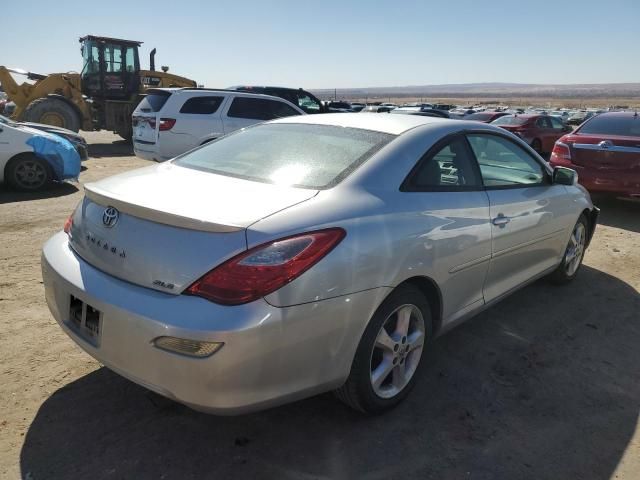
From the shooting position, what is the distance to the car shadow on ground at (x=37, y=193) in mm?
7934

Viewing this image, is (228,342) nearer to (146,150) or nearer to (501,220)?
(501,220)

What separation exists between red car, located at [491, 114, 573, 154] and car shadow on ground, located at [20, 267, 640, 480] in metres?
13.5

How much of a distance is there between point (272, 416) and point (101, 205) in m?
1.40

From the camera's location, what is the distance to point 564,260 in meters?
4.70

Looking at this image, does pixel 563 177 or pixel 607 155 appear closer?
pixel 563 177

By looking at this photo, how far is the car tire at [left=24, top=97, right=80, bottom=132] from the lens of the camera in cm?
1559

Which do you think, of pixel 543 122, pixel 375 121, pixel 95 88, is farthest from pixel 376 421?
pixel 95 88

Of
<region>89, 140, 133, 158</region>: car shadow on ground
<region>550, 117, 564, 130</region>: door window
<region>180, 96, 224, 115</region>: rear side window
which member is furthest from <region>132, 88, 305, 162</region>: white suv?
<region>550, 117, 564, 130</region>: door window

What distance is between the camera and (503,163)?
393 cm

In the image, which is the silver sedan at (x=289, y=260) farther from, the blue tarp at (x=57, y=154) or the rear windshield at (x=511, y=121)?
the rear windshield at (x=511, y=121)

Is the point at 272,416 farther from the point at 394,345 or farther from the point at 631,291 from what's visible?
the point at 631,291

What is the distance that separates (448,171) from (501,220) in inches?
22.0

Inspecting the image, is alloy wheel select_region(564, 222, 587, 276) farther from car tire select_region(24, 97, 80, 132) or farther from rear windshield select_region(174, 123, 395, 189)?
car tire select_region(24, 97, 80, 132)

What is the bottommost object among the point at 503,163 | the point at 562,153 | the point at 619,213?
the point at 619,213
